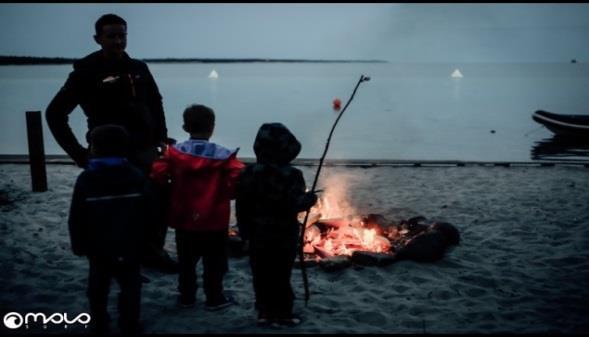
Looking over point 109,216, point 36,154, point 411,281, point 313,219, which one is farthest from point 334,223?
point 36,154

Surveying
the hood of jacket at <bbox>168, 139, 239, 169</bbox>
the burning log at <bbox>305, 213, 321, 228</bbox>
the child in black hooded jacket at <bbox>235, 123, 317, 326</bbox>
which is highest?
the hood of jacket at <bbox>168, 139, 239, 169</bbox>

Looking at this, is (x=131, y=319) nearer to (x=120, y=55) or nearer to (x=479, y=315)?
(x=120, y=55)

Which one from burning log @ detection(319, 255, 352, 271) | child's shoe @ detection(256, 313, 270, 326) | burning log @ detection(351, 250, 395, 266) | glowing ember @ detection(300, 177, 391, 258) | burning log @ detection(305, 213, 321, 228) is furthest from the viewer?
burning log @ detection(305, 213, 321, 228)

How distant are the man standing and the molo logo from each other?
33.5 inches

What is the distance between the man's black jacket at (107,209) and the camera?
336 cm

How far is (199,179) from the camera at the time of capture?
4.02 metres

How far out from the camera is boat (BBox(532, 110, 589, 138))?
82.4 ft

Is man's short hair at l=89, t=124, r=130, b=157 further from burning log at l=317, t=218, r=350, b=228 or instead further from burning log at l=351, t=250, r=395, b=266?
burning log at l=317, t=218, r=350, b=228

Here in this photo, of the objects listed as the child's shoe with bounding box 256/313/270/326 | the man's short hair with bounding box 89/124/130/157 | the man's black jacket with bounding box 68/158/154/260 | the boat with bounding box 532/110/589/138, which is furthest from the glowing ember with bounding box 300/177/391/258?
the boat with bounding box 532/110/589/138

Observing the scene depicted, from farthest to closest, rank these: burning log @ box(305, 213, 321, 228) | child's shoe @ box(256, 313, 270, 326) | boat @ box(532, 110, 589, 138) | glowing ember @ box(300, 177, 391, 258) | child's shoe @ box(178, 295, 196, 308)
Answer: boat @ box(532, 110, 589, 138) < burning log @ box(305, 213, 321, 228) < glowing ember @ box(300, 177, 391, 258) < child's shoe @ box(178, 295, 196, 308) < child's shoe @ box(256, 313, 270, 326)

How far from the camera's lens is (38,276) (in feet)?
17.1

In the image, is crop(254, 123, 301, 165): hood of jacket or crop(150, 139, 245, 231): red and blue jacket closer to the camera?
crop(254, 123, 301, 165): hood of jacket

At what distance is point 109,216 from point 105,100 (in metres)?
1.56

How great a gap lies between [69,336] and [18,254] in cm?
270
